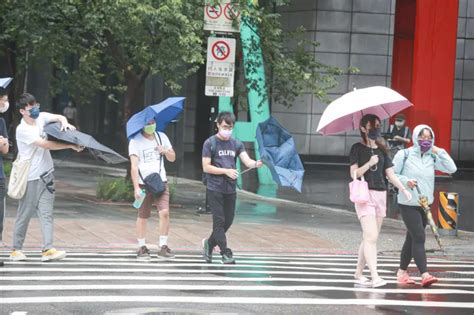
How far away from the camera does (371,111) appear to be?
1249cm

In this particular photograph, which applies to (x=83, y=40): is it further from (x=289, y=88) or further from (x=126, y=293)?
(x=126, y=293)

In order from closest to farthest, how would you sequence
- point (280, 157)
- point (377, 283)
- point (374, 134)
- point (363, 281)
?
point (377, 283)
point (363, 281)
point (374, 134)
point (280, 157)

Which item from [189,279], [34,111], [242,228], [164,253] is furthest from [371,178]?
[242,228]

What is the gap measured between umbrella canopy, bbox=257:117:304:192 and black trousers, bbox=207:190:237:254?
1.45 m

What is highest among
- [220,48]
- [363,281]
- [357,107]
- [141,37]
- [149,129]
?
[141,37]

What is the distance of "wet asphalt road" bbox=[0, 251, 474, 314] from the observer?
30.4 feet

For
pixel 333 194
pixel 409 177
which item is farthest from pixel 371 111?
pixel 333 194

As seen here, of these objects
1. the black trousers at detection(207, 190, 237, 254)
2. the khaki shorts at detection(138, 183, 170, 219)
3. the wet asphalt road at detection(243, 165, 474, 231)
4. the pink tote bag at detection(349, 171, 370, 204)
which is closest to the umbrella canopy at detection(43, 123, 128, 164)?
the khaki shorts at detection(138, 183, 170, 219)

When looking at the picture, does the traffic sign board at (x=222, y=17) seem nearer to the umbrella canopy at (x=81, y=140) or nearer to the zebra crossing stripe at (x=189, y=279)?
the umbrella canopy at (x=81, y=140)

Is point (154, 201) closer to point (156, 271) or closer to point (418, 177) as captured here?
point (156, 271)

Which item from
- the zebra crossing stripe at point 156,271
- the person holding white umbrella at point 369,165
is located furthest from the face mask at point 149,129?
the person holding white umbrella at point 369,165

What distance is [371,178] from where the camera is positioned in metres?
11.5

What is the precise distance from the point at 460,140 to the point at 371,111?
24425 mm

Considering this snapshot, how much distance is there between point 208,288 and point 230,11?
30.5 ft
